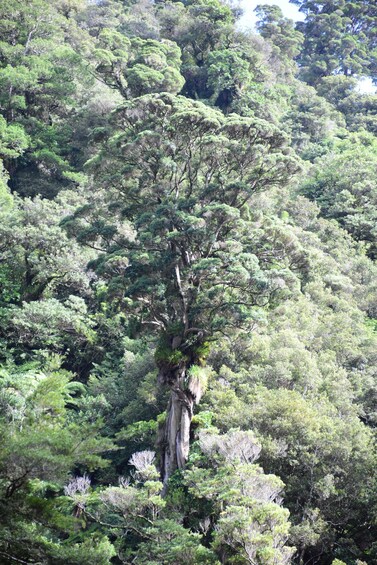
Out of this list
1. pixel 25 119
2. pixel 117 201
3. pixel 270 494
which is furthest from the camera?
pixel 25 119

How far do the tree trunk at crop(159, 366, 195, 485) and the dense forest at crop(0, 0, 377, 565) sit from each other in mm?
49

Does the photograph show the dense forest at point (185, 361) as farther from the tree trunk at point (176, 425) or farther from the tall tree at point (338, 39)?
the tall tree at point (338, 39)

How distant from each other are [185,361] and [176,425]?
144 centimetres

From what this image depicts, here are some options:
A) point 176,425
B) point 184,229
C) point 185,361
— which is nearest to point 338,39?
point 184,229

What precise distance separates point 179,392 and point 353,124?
37.2 meters

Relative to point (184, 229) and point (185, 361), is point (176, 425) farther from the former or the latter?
point (184, 229)

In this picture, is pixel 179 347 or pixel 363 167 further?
pixel 363 167

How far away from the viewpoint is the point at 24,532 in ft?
21.0

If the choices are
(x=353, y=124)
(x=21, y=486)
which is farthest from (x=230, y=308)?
(x=353, y=124)

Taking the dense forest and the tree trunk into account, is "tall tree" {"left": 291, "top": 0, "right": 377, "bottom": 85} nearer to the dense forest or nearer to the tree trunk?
the dense forest

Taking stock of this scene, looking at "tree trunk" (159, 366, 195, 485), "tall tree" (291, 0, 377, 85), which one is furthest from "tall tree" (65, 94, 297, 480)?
"tall tree" (291, 0, 377, 85)

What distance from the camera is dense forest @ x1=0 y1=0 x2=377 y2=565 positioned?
32.3ft

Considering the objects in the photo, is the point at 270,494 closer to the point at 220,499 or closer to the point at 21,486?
the point at 220,499

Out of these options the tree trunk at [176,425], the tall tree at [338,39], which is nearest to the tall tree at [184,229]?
the tree trunk at [176,425]
